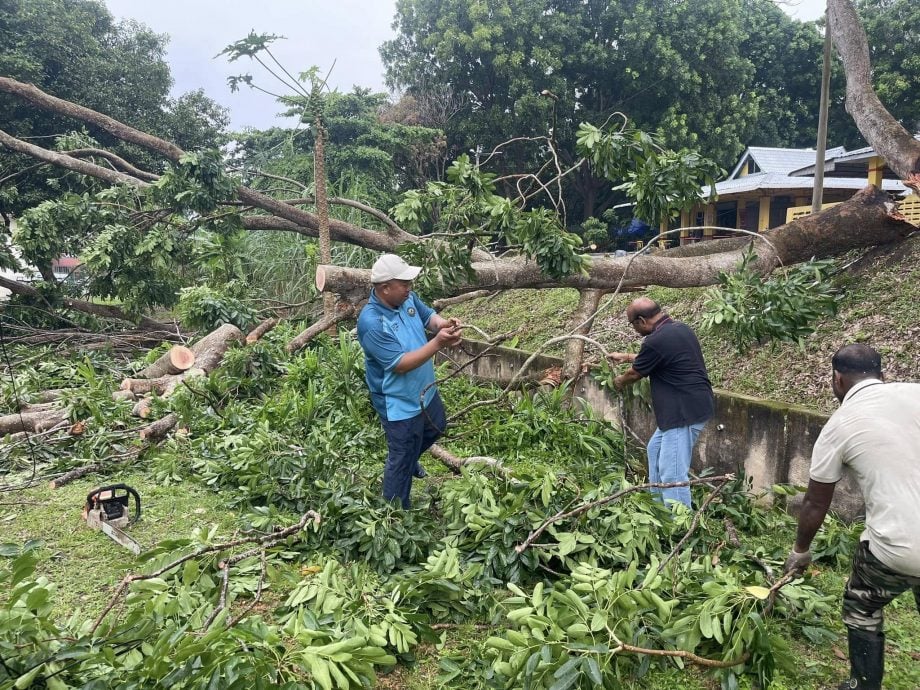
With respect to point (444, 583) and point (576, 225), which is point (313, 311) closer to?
point (444, 583)

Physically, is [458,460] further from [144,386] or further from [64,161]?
[64,161]

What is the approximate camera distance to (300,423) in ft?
18.0

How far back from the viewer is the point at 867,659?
7.45 feet

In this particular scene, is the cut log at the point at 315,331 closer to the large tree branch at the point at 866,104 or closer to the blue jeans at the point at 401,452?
the blue jeans at the point at 401,452

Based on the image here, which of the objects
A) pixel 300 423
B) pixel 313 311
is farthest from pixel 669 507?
pixel 313 311

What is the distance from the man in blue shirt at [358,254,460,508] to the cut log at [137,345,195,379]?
12.2 ft

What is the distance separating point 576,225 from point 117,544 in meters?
18.0

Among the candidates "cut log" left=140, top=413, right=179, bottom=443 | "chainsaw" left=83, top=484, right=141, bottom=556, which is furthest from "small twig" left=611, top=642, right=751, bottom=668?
"cut log" left=140, top=413, right=179, bottom=443

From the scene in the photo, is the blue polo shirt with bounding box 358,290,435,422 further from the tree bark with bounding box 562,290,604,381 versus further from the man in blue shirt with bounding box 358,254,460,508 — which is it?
the tree bark with bounding box 562,290,604,381

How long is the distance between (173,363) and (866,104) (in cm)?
751

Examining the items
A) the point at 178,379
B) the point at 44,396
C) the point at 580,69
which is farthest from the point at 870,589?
the point at 580,69

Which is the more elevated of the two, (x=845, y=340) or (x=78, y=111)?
(x=78, y=111)

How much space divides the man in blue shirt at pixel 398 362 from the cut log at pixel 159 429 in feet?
9.15

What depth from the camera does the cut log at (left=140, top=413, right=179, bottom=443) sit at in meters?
5.39
